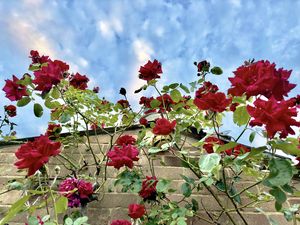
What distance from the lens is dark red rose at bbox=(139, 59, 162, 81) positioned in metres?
2.01

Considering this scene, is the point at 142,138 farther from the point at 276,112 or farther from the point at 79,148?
the point at 276,112

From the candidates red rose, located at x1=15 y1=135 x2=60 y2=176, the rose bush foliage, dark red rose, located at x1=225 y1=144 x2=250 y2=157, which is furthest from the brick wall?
red rose, located at x1=15 y1=135 x2=60 y2=176

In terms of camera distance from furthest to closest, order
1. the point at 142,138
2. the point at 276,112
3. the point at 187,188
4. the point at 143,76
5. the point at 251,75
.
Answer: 1. the point at 142,138
2. the point at 143,76
3. the point at 187,188
4. the point at 251,75
5. the point at 276,112

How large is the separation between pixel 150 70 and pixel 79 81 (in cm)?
57

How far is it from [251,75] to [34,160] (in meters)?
0.79

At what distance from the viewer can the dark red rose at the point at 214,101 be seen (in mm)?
1315

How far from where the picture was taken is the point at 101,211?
2127 mm

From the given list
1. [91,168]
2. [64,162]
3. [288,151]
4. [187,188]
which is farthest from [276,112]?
[64,162]

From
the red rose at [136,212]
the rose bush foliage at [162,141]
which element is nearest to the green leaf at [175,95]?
the rose bush foliage at [162,141]

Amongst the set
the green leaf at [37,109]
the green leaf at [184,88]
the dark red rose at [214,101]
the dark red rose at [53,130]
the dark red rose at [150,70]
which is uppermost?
the dark red rose at [150,70]

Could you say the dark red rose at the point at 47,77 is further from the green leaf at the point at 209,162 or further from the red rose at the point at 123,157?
the green leaf at the point at 209,162

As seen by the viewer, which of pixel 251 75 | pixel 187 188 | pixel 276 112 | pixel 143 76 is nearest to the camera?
pixel 276 112

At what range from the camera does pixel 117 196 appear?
219cm

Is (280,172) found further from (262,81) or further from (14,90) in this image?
(14,90)
